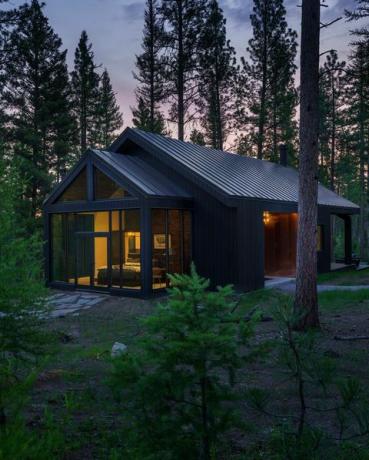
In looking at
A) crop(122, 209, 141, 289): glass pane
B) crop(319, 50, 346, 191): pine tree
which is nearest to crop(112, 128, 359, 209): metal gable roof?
crop(122, 209, 141, 289): glass pane

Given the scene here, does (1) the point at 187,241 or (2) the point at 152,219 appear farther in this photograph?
(1) the point at 187,241

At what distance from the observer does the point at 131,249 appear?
48.2ft

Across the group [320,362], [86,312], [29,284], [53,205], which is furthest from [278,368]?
[53,205]

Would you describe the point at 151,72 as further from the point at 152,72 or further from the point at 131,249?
the point at 131,249

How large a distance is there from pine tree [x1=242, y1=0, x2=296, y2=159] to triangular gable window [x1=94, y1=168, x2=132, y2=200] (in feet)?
55.2

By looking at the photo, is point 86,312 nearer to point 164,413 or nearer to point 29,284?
point 29,284

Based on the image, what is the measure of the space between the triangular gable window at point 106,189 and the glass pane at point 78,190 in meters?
0.62

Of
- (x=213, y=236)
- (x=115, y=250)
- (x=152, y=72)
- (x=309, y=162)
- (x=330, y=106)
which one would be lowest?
(x=115, y=250)

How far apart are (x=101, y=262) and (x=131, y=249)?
5.10 ft

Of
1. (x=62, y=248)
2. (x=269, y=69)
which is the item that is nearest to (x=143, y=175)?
(x=62, y=248)

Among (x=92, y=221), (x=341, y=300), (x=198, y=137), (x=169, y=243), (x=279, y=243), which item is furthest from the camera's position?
(x=198, y=137)

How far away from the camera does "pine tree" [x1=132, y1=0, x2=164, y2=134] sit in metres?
24.9

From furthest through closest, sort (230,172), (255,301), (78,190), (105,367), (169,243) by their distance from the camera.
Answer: (230,172), (78,190), (169,243), (255,301), (105,367)

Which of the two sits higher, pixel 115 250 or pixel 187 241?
pixel 187 241
